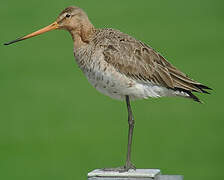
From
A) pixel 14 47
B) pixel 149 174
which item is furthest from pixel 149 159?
pixel 14 47

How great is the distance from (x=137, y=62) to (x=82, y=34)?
2.45 feet

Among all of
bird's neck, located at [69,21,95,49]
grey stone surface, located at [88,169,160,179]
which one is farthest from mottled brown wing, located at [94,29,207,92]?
grey stone surface, located at [88,169,160,179]

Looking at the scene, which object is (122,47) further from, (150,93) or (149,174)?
(149,174)

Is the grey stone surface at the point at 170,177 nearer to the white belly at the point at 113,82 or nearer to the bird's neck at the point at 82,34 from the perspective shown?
the white belly at the point at 113,82

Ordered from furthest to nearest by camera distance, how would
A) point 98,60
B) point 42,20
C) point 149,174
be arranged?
point 42,20 < point 98,60 < point 149,174

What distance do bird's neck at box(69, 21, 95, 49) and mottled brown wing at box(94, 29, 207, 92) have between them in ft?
0.47

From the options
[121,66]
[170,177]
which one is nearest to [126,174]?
[170,177]

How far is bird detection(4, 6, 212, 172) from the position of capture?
838 cm

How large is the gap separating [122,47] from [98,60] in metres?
0.34

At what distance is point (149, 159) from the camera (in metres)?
13.5

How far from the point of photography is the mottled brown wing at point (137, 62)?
8.45m

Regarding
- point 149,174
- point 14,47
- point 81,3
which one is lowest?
point 149,174

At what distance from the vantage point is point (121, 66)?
8.45 m

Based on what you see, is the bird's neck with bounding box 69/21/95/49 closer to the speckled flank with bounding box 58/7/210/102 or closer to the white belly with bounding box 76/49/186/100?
the speckled flank with bounding box 58/7/210/102
